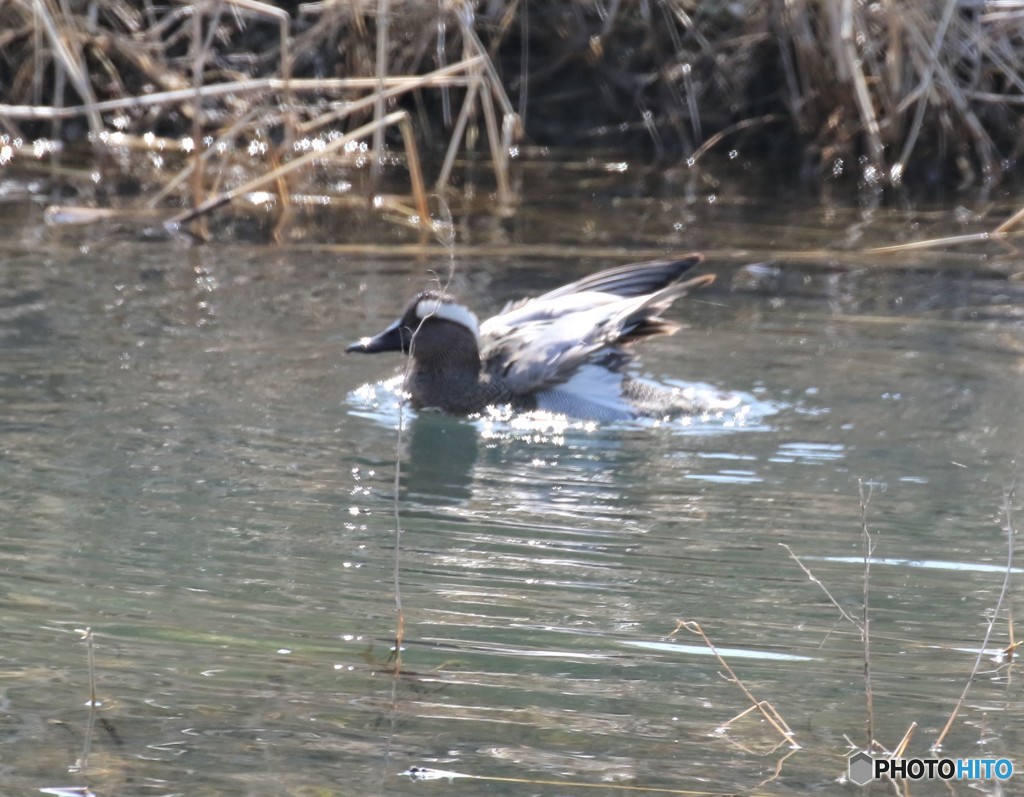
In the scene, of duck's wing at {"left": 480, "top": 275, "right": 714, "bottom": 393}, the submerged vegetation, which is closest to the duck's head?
duck's wing at {"left": 480, "top": 275, "right": 714, "bottom": 393}

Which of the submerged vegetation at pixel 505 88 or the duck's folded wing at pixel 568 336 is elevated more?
the submerged vegetation at pixel 505 88

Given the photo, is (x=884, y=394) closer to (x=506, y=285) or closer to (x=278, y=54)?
(x=506, y=285)

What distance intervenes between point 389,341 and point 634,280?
3.78ft

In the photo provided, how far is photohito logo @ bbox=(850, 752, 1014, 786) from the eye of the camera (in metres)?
Result: 3.49

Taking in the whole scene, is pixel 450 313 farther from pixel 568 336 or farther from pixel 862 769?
pixel 862 769

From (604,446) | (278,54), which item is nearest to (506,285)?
(604,446)

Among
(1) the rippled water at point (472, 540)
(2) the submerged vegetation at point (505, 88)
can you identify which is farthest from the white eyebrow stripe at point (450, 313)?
(2) the submerged vegetation at point (505, 88)

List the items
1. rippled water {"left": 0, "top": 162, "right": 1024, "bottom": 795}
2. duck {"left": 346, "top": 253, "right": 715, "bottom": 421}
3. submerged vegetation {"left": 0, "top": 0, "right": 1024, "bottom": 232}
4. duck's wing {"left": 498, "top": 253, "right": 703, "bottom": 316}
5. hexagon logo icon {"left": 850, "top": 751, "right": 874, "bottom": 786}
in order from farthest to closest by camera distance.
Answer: submerged vegetation {"left": 0, "top": 0, "right": 1024, "bottom": 232}, duck's wing {"left": 498, "top": 253, "right": 703, "bottom": 316}, duck {"left": 346, "top": 253, "right": 715, "bottom": 421}, rippled water {"left": 0, "top": 162, "right": 1024, "bottom": 795}, hexagon logo icon {"left": 850, "top": 751, "right": 874, "bottom": 786}

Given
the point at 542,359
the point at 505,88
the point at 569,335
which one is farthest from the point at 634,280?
the point at 505,88

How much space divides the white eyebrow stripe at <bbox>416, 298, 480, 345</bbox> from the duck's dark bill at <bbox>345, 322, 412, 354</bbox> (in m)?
0.10

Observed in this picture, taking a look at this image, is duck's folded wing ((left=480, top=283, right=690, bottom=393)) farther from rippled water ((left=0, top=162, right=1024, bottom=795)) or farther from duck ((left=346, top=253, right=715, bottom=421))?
rippled water ((left=0, top=162, right=1024, bottom=795))

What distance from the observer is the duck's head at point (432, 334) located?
22.8 ft

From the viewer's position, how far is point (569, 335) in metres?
6.98

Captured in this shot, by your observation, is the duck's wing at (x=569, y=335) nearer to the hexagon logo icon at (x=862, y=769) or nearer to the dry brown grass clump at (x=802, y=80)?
the hexagon logo icon at (x=862, y=769)
